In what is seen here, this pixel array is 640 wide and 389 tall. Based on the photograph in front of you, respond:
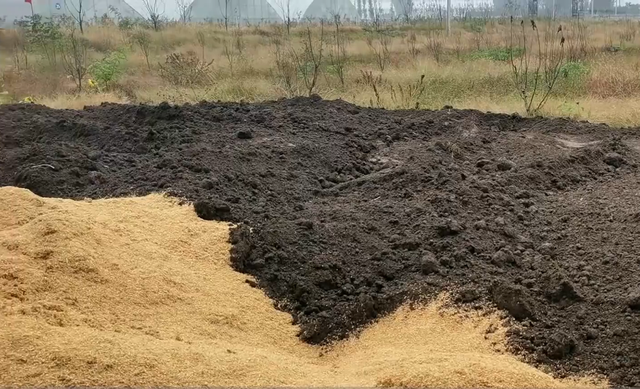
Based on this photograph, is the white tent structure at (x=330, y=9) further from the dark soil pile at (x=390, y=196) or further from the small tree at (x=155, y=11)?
the dark soil pile at (x=390, y=196)

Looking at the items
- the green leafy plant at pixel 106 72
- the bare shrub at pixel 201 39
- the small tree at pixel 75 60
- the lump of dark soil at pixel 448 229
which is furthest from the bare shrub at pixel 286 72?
the lump of dark soil at pixel 448 229

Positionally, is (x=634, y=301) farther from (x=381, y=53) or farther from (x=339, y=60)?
(x=381, y=53)

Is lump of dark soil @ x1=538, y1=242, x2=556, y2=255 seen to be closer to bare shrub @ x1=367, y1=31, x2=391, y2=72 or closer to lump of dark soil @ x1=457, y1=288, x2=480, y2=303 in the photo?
lump of dark soil @ x1=457, y1=288, x2=480, y2=303

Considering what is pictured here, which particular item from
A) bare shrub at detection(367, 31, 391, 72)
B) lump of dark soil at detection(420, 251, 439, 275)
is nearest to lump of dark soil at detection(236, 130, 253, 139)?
Answer: lump of dark soil at detection(420, 251, 439, 275)

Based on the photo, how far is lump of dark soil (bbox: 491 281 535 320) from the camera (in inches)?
127

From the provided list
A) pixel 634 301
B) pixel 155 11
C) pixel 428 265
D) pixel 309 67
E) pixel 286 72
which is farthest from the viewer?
pixel 155 11

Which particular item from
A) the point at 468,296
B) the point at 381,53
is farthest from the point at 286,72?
the point at 468,296

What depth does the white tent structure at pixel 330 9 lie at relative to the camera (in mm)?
33719

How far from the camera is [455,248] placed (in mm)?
3979

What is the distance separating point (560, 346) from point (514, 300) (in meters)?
0.35

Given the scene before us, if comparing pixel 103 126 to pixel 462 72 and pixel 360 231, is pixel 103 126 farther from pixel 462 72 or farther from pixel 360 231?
pixel 462 72

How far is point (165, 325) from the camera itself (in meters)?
3.06

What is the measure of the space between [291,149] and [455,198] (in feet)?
6.18

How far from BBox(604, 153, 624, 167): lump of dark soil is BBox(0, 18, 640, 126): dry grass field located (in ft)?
8.61
